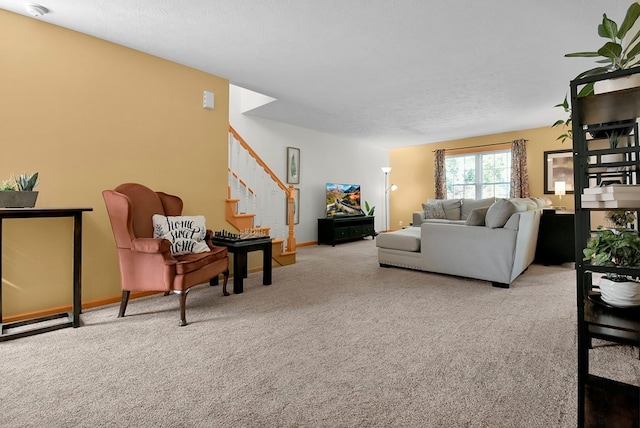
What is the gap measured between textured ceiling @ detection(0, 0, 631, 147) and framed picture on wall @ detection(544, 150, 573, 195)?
6.09 feet

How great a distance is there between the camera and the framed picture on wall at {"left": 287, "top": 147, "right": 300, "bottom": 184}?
6562 mm

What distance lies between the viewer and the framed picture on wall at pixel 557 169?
6449 mm

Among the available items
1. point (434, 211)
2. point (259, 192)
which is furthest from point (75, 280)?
point (434, 211)

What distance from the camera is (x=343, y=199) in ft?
24.6

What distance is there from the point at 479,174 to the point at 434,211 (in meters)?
1.86

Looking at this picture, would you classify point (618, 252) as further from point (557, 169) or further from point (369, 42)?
point (557, 169)

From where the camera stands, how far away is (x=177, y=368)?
73.4 inches

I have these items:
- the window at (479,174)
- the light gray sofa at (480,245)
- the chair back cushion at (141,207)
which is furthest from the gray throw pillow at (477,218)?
the window at (479,174)

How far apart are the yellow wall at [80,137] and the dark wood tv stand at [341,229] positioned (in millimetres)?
3473

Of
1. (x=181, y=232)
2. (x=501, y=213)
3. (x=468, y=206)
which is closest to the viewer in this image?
(x=181, y=232)

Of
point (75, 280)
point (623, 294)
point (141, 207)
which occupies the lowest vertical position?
point (75, 280)

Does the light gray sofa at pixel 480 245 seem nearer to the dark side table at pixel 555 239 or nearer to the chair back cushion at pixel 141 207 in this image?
the dark side table at pixel 555 239

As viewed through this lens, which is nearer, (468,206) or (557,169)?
(557,169)

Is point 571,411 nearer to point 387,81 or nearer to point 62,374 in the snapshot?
point 62,374
